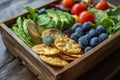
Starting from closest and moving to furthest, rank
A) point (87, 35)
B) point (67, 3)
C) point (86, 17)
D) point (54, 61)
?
point (54, 61)
point (87, 35)
point (86, 17)
point (67, 3)

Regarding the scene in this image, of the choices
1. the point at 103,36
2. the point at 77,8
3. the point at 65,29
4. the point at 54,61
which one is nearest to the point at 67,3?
the point at 77,8

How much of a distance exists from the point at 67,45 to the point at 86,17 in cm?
21

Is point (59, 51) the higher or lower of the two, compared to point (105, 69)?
higher

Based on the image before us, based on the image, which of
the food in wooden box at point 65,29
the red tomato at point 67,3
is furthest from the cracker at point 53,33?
the red tomato at point 67,3

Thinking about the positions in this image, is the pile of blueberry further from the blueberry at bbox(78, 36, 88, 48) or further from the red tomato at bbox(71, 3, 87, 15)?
the red tomato at bbox(71, 3, 87, 15)

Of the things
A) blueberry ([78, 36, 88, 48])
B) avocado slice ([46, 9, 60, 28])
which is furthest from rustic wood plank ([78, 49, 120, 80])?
avocado slice ([46, 9, 60, 28])

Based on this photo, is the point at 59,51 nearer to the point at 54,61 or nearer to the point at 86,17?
the point at 54,61

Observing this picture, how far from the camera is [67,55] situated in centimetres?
73

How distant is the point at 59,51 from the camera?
2.39 ft

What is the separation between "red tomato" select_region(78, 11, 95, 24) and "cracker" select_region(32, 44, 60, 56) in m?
0.23

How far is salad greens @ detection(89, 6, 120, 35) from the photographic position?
86 cm

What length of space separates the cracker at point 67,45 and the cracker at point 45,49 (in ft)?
0.06

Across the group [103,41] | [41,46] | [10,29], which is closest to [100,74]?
[103,41]

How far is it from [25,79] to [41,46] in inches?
5.1
